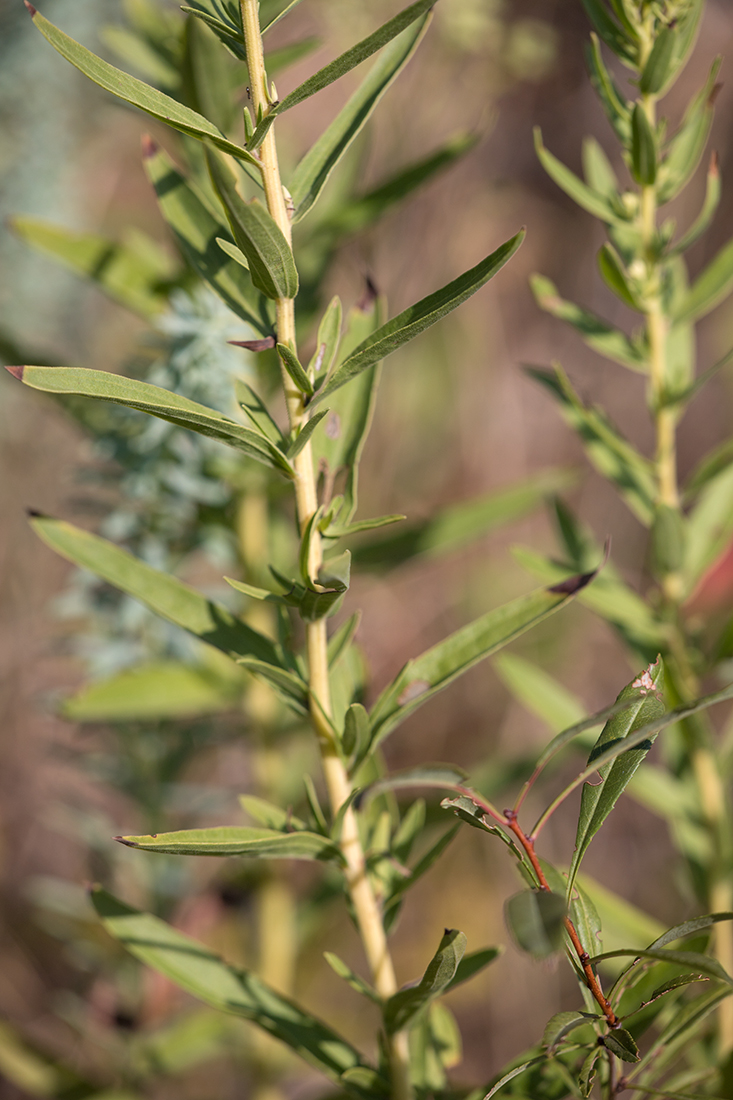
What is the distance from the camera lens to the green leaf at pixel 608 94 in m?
0.68

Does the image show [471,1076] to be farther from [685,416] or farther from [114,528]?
[685,416]

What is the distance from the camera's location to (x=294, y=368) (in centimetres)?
50

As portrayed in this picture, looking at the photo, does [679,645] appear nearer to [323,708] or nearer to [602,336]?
[602,336]

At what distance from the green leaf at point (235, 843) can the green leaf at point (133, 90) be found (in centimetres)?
38

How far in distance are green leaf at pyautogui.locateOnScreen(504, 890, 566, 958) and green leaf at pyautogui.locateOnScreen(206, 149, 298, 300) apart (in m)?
0.36

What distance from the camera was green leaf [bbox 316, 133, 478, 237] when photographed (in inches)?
36.3

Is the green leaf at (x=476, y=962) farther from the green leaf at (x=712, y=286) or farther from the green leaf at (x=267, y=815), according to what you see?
the green leaf at (x=712, y=286)

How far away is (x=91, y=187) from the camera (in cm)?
300

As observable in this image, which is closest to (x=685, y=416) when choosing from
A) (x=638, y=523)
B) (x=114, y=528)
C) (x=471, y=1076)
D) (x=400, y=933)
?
(x=638, y=523)

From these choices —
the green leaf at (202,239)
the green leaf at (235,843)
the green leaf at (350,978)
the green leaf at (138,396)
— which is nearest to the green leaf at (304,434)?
the green leaf at (138,396)

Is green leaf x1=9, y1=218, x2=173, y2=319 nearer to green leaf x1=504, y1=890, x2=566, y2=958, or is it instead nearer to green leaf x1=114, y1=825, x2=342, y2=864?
green leaf x1=114, y1=825, x2=342, y2=864

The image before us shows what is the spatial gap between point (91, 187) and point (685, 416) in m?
2.28

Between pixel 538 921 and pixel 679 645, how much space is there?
48 centimetres

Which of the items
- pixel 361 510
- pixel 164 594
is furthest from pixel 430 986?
pixel 361 510
